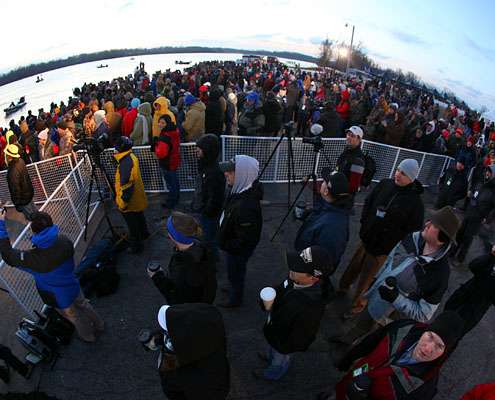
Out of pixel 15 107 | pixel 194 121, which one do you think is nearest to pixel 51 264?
pixel 194 121

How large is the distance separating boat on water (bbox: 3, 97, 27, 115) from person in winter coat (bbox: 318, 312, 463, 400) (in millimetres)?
26669

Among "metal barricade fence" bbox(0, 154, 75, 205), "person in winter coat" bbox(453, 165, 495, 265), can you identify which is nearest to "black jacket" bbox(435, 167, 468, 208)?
"person in winter coat" bbox(453, 165, 495, 265)

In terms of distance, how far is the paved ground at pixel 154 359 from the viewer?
2.97 meters

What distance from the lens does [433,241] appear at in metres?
2.48

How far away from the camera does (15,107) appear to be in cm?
2167

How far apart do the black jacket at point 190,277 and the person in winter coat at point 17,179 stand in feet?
12.8

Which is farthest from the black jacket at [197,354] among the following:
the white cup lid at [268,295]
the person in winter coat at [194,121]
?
the person in winter coat at [194,121]

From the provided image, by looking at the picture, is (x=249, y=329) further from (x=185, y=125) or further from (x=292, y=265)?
(x=185, y=125)

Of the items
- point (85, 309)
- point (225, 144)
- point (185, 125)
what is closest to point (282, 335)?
point (85, 309)

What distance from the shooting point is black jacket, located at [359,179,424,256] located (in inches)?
130

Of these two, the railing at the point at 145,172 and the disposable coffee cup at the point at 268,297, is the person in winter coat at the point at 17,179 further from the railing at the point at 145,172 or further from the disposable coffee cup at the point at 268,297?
the disposable coffee cup at the point at 268,297

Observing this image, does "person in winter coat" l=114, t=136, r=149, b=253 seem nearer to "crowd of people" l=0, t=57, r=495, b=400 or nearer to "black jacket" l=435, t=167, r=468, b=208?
"crowd of people" l=0, t=57, r=495, b=400

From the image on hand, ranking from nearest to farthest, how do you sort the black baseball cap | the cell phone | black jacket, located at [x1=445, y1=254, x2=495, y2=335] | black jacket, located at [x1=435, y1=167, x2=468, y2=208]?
the cell phone < the black baseball cap < black jacket, located at [x1=445, y1=254, x2=495, y2=335] < black jacket, located at [x1=435, y1=167, x2=468, y2=208]

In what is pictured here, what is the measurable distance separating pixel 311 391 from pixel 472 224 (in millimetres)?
3862
